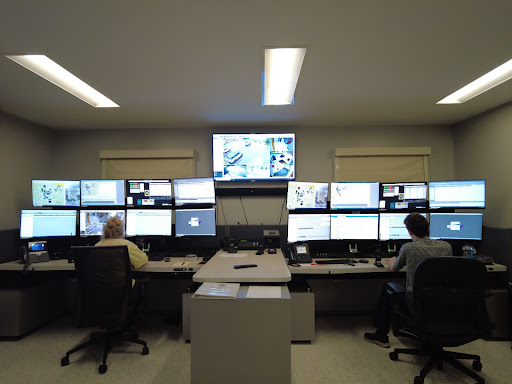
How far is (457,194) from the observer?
3.08 m

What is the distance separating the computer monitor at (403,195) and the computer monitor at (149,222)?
95.6 inches

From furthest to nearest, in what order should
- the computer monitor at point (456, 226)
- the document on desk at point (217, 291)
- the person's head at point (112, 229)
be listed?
1. the computer monitor at point (456, 226)
2. the person's head at point (112, 229)
3. the document on desk at point (217, 291)

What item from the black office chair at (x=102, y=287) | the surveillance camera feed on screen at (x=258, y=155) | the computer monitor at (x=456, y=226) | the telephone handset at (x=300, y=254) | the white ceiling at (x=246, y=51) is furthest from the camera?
the surveillance camera feed on screen at (x=258, y=155)

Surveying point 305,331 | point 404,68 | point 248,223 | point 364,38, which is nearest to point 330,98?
point 404,68

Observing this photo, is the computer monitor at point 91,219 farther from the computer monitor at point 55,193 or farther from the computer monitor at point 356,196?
the computer monitor at point 356,196

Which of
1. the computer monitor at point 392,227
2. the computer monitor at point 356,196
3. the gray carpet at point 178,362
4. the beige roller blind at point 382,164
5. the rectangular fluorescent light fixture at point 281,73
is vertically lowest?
the gray carpet at point 178,362

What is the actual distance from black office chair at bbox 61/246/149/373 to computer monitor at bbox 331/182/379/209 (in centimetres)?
219

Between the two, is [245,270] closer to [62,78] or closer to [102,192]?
[102,192]

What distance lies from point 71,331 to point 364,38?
152 inches

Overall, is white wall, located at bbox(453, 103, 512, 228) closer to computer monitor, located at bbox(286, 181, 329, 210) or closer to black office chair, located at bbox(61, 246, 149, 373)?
computer monitor, located at bbox(286, 181, 329, 210)

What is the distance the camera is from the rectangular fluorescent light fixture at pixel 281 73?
2078 millimetres

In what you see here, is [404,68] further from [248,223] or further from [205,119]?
[248,223]

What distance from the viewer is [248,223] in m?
3.75

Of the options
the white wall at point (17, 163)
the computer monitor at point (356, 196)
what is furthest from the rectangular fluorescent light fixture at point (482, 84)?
the white wall at point (17, 163)
